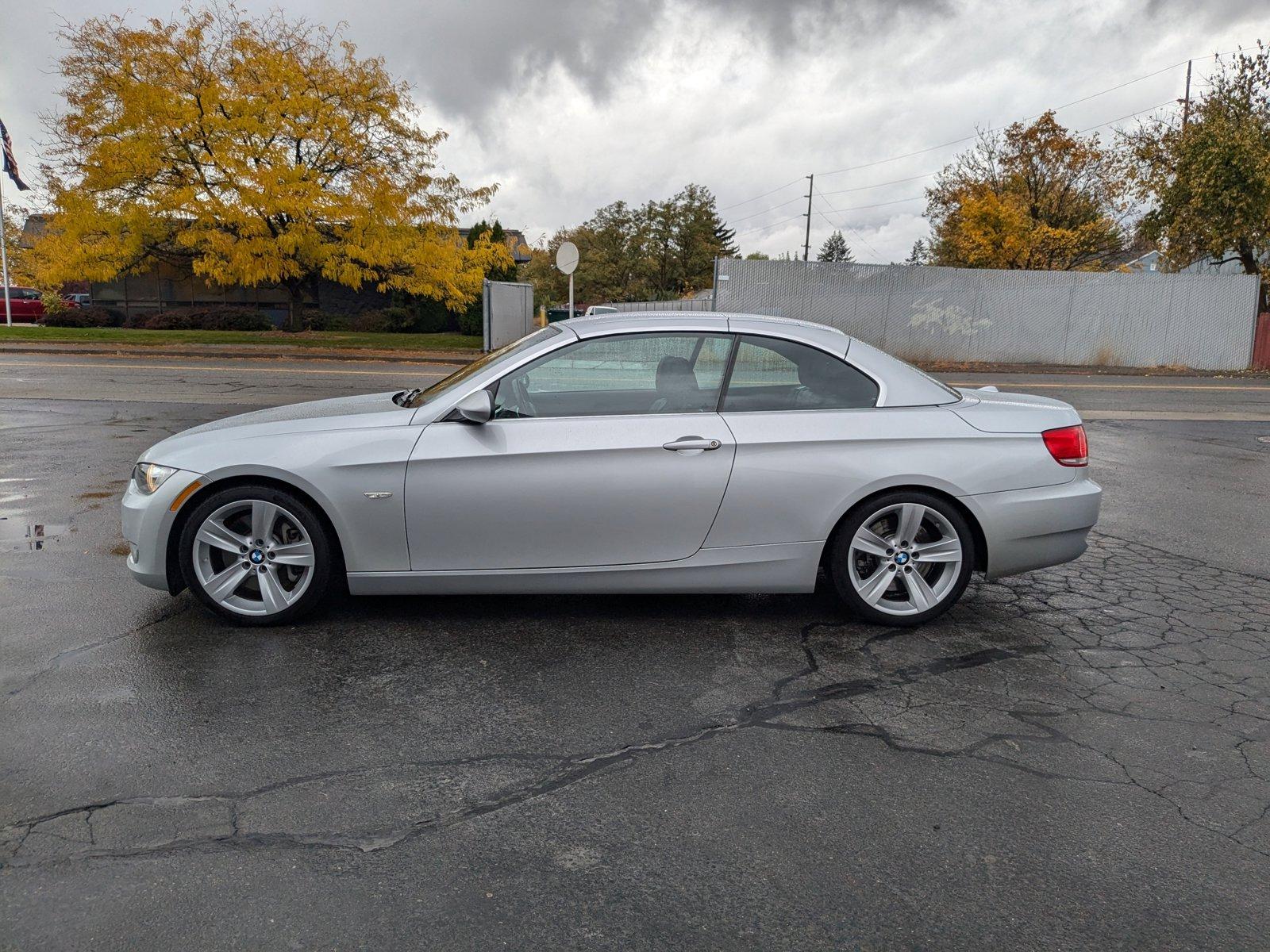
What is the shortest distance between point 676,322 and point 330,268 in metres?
25.3

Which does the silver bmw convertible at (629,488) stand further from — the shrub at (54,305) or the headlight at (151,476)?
the shrub at (54,305)

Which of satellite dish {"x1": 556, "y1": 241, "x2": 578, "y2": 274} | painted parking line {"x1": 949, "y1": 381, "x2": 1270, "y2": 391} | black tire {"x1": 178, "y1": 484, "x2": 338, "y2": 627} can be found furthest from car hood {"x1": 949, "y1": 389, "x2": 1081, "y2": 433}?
satellite dish {"x1": 556, "y1": 241, "x2": 578, "y2": 274}

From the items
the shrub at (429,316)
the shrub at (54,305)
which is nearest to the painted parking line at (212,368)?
the shrub at (429,316)

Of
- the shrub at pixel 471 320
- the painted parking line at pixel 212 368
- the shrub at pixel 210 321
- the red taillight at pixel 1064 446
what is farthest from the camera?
the shrub at pixel 471 320

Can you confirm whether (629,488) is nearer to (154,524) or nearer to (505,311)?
(154,524)

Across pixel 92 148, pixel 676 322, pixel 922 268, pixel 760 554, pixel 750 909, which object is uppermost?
pixel 92 148

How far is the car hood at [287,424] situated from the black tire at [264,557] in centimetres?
28

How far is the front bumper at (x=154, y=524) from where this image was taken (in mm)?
4422

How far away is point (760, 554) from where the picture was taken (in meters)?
4.54

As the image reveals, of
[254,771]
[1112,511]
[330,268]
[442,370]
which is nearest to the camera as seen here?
[254,771]

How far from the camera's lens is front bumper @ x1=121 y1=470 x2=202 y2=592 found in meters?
4.42

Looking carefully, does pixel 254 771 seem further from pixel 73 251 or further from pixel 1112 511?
pixel 73 251

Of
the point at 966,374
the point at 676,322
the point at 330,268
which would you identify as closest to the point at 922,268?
the point at 966,374

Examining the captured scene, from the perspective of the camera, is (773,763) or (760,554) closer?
(773,763)
